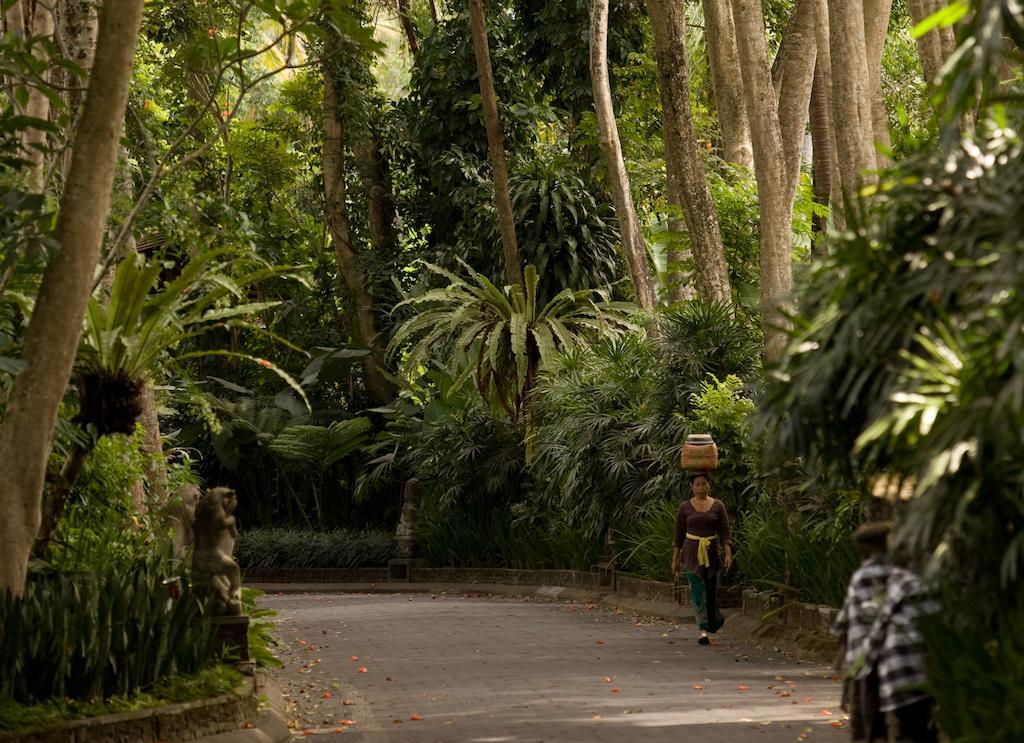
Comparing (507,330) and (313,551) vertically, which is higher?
(507,330)

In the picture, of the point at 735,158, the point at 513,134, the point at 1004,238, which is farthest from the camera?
the point at 513,134

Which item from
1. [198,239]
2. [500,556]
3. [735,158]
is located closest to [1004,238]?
[198,239]

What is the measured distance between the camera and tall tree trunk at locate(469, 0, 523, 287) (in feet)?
84.1

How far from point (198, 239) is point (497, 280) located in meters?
15.1

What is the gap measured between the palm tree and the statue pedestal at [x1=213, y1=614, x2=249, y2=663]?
12833 mm

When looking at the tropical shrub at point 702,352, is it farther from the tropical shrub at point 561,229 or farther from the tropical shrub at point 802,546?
the tropical shrub at point 561,229

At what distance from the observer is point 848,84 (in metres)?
16.8

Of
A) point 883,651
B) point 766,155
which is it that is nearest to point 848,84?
point 766,155

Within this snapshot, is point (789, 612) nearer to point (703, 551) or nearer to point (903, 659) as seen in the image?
point (703, 551)

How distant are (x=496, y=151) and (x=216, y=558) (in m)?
16.3

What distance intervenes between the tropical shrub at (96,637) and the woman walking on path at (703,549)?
571 centimetres

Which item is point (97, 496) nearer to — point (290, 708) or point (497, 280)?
point (290, 708)

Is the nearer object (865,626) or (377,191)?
(865,626)

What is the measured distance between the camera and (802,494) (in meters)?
14.7
